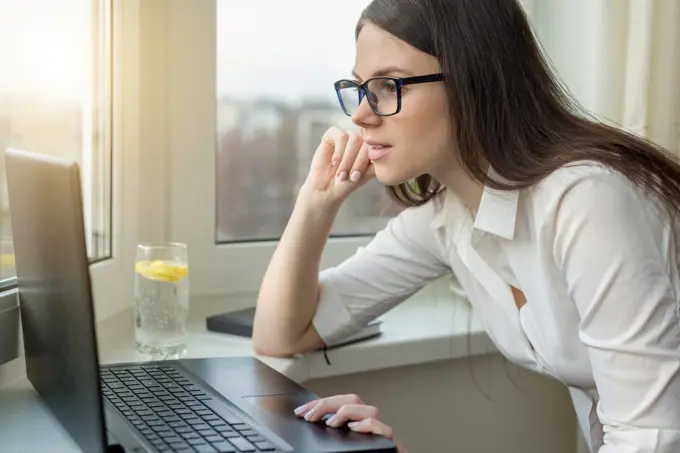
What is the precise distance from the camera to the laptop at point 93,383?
0.86 m

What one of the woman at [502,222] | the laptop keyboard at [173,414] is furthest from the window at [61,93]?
the woman at [502,222]

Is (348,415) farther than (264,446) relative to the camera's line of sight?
Yes

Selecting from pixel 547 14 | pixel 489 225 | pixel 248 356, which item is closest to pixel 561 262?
pixel 489 225

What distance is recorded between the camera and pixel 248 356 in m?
1.38

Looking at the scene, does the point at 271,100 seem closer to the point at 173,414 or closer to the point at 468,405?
the point at 468,405

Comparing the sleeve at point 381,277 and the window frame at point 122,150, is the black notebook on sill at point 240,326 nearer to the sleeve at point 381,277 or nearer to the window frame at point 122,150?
the sleeve at point 381,277

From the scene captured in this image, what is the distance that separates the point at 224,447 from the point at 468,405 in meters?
0.93

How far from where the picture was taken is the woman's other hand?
1.02m

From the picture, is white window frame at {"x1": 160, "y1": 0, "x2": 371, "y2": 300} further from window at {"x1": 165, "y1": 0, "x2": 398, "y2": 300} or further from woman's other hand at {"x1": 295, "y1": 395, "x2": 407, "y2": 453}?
woman's other hand at {"x1": 295, "y1": 395, "x2": 407, "y2": 453}

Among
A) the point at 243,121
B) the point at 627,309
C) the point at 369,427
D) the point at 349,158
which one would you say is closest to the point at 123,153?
the point at 243,121

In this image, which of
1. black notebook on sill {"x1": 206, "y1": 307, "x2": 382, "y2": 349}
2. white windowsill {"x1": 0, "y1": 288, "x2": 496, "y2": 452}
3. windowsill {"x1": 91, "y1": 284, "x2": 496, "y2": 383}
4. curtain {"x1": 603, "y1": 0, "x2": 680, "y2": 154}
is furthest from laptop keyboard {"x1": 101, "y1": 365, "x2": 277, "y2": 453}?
curtain {"x1": 603, "y1": 0, "x2": 680, "y2": 154}

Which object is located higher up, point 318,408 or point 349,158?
point 349,158

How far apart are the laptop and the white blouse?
29 centimetres

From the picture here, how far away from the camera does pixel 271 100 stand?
1863 mm
